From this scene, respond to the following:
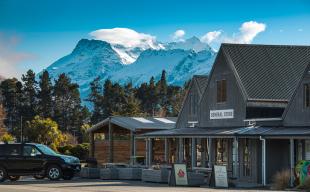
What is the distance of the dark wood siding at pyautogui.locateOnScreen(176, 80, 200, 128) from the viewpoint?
157 ft

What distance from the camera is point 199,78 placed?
48.8m

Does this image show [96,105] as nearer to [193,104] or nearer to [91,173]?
[193,104]

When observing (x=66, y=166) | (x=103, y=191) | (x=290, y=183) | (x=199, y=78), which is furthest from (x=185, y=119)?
(x=103, y=191)

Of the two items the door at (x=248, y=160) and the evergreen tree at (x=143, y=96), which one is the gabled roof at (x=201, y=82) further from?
the evergreen tree at (x=143, y=96)

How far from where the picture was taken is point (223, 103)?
4231 cm

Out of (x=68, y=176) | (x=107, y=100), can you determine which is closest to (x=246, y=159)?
(x=68, y=176)

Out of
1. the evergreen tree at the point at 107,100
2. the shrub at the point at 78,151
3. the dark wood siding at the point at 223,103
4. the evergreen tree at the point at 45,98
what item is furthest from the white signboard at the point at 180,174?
the evergreen tree at the point at 107,100

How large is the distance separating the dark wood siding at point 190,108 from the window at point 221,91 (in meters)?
4.53

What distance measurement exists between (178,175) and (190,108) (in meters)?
15.7

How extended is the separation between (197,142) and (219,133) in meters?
8.11

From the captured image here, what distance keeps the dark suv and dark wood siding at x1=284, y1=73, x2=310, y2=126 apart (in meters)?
10.9

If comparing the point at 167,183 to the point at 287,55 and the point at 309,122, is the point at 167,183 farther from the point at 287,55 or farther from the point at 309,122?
the point at 287,55

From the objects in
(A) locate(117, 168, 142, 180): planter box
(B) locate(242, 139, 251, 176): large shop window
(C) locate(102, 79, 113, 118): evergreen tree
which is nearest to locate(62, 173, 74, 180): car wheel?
(A) locate(117, 168, 142, 180): planter box

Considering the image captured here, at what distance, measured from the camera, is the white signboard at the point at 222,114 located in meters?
41.3
